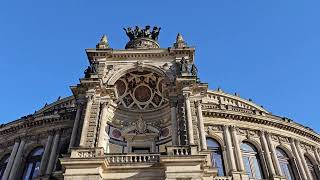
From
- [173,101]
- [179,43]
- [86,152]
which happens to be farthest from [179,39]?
[86,152]

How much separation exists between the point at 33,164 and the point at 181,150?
13.7 metres

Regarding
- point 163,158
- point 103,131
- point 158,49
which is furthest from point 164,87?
point 163,158

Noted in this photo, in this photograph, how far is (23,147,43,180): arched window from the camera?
27719 millimetres

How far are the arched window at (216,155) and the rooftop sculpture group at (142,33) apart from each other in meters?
10.2

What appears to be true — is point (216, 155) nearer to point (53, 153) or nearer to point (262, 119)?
point (262, 119)

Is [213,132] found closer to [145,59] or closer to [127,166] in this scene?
[145,59]

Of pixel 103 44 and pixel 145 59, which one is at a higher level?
pixel 103 44

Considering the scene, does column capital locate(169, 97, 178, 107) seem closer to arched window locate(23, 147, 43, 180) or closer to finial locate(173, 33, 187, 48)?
finial locate(173, 33, 187, 48)

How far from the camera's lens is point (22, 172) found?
27984 millimetres

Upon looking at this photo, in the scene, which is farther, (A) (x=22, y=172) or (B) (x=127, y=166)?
(A) (x=22, y=172)

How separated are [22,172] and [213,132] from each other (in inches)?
580

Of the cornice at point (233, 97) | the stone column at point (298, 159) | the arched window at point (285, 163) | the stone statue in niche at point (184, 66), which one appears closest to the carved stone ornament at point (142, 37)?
the stone statue in niche at point (184, 66)

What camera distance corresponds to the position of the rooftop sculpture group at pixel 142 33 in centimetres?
3173

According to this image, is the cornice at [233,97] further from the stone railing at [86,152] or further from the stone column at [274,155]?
the stone railing at [86,152]
